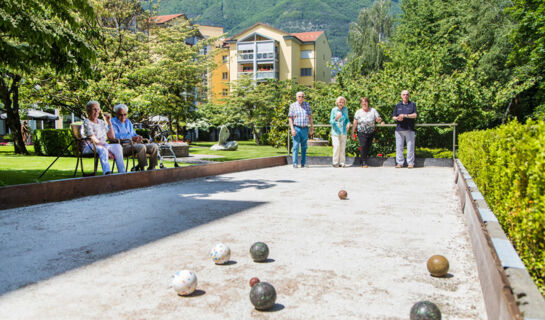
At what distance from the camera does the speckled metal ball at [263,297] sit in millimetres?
2678

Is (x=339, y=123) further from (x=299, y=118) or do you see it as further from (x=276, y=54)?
(x=276, y=54)

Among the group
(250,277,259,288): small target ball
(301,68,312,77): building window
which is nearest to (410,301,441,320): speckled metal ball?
(250,277,259,288): small target ball

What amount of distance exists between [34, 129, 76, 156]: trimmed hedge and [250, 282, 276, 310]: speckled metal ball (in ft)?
54.9

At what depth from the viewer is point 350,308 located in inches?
109

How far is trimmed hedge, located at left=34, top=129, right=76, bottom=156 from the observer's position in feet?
58.4

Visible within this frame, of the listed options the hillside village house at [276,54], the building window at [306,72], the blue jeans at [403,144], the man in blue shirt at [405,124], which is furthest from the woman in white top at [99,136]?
the building window at [306,72]

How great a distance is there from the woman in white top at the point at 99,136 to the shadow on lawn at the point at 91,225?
0.99 meters

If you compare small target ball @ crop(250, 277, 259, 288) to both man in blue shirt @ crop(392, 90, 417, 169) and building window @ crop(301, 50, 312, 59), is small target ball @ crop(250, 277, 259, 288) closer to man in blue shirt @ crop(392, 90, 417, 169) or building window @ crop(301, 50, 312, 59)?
man in blue shirt @ crop(392, 90, 417, 169)

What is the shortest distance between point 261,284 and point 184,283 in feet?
1.81

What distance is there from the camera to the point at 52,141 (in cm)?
1848

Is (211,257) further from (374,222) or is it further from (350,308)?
(374,222)

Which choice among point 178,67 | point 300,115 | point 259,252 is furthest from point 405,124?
point 178,67

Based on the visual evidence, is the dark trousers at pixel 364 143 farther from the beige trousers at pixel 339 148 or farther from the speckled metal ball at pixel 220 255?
the speckled metal ball at pixel 220 255

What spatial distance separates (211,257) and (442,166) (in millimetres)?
11501
